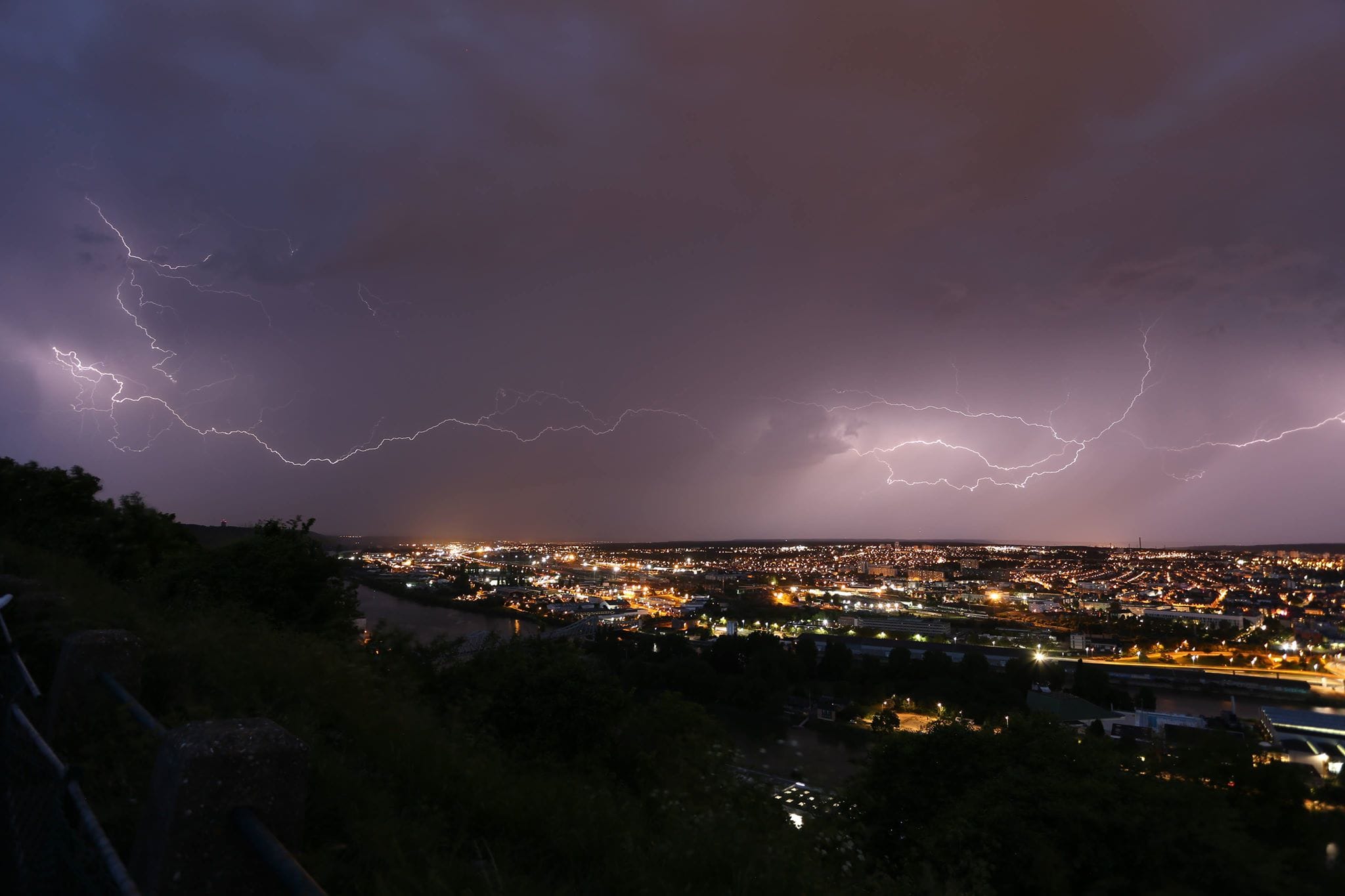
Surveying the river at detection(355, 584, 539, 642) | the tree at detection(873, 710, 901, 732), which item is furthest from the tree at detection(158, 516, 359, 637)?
the river at detection(355, 584, 539, 642)

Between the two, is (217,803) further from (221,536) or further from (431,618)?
(431,618)

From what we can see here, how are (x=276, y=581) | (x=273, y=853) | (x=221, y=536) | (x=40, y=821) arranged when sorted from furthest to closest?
(x=221, y=536) < (x=276, y=581) < (x=40, y=821) < (x=273, y=853)

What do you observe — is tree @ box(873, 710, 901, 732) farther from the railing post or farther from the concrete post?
the railing post

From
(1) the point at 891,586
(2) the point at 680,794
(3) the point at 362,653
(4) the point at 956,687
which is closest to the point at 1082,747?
(2) the point at 680,794

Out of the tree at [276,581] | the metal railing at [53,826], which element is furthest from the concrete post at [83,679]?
the tree at [276,581]

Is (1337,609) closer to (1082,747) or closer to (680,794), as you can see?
(1082,747)

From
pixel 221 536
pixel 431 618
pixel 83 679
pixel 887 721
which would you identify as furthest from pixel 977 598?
pixel 83 679
